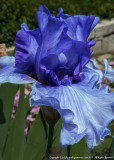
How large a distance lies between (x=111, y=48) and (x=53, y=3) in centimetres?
115

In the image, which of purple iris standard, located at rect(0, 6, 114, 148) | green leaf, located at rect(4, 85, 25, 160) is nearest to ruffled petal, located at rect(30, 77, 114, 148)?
purple iris standard, located at rect(0, 6, 114, 148)

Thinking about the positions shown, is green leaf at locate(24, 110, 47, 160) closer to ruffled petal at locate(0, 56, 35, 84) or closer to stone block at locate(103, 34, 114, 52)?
ruffled petal at locate(0, 56, 35, 84)

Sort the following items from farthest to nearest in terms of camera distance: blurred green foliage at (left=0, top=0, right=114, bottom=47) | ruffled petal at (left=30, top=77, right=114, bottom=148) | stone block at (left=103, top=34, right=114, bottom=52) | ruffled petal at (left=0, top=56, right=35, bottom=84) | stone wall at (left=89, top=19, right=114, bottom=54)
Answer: stone block at (left=103, top=34, right=114, bottom=52), stone wall at (left=89, top=19, right=114, bottom=54), blurred green foliage at (left=0, top=0, right=114, bottom=47), ruffled petal at (left=0, top=56, right=35, bottom=84), ruffled petal at (left=30, top=77, right=114, bottom=148)

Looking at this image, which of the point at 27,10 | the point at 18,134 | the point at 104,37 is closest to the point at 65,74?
the point at 18,134

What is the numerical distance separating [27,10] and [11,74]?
3.48 m

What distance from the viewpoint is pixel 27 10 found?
166 inches

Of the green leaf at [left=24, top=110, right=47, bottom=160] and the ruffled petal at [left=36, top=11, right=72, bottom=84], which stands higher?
the ruffled petal at [left=36, top=11, right=72, bottom=84]

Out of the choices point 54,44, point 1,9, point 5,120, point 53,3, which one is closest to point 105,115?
point 54,44

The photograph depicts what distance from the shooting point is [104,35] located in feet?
15.5

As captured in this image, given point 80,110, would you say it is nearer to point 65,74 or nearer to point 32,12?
point 65,74

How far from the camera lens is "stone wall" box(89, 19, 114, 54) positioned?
4539 mm

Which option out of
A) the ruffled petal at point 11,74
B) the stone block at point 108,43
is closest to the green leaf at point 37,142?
the ruffled petal at point 11,74

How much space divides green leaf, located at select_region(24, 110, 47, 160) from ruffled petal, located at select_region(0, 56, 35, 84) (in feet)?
0.82

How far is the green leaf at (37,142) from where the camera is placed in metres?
1.10
